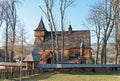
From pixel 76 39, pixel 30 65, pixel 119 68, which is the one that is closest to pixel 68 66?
pixel 30 65

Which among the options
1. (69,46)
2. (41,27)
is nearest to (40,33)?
(41,27)

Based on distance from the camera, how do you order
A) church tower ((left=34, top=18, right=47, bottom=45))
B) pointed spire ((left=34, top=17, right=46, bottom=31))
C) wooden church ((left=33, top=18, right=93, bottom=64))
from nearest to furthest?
wooden church ((left=33, top=18, right=93, bottom=64)) < church tower ((left=34, top=18, right=47, bottom=45)) < pointed spire ((left=34, top=17, right=46, bottom=31))

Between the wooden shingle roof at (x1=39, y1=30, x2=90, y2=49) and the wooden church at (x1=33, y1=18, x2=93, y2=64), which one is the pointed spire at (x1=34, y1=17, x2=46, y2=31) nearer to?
the wooden church at (x1=33, y1=18, x2=93, y2=64)

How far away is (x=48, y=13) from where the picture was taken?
3077cm

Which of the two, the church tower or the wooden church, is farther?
the church tower

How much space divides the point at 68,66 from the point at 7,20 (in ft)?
52.9

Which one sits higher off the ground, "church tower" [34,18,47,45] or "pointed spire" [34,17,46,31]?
"pointed spire" [34,17,46,31]

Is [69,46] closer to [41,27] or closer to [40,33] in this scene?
[40,33]

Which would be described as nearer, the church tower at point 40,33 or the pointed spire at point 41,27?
the church tower at point 40,33

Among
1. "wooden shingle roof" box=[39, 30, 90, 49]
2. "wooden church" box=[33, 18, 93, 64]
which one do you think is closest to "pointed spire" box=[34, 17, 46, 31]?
"wooden church" box=[33, 18, 93, 64]

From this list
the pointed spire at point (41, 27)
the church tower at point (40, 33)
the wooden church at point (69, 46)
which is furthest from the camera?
the pointed spire at point (41, 27)

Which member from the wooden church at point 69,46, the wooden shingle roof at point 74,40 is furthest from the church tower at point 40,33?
the wooden shingle roof at point 74,40

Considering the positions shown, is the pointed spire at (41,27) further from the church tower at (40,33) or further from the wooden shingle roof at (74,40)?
the wooden shingle roof at (74,40)

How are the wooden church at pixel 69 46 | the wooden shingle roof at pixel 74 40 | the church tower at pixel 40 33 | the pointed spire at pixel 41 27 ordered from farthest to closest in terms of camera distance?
the pointed spire at pixel 41 27, the church tower at pixel 40 33, the wooden shingle roof at pixel 74 40, the wooden church at pixel 69 46
